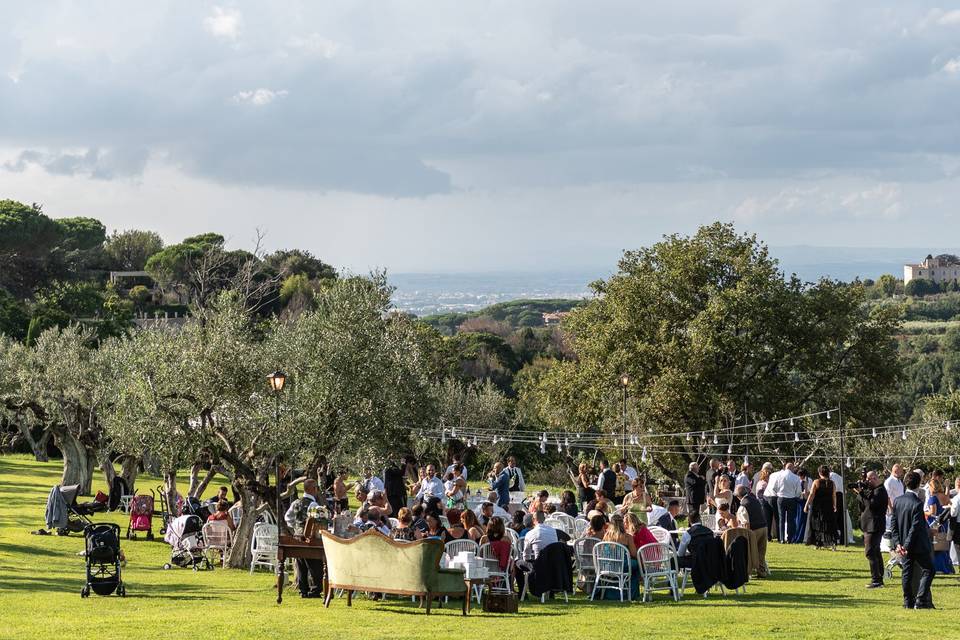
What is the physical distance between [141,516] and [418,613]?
1197 centimetres

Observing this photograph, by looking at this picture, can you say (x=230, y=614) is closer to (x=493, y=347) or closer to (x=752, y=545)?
(x=752, y=545)

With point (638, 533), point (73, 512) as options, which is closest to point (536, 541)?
point (638, 533)

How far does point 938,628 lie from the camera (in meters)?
11.8

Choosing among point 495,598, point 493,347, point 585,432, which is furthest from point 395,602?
point 493,347

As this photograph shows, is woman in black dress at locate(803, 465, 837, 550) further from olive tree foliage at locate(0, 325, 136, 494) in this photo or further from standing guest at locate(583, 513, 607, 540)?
olive tree foliage at locate(0, 325, 136, 494)

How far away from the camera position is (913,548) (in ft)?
44.4

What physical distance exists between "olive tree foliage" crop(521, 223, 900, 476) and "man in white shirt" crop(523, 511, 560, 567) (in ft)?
69.7

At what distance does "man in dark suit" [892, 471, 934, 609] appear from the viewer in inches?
532

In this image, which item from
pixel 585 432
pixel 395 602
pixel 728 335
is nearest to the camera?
pixel 395 602

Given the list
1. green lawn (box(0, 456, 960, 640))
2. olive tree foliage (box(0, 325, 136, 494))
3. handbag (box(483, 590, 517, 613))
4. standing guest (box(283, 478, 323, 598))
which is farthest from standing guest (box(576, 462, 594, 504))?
olive tree foliage (box(0, 325, 136, 494))

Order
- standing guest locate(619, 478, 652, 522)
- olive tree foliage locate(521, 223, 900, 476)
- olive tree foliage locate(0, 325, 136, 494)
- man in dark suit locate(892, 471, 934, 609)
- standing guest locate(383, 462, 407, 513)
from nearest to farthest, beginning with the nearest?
man in dark suit locate(892, 471, 934, 609) → standing guest locate(619, 478, 652, 522) → standing guest locate(383, 462, 407, 513) → olive tree foliage locate(0, 325, 136, 494) → olive tree foliage locate(521, 223, 900, 476)

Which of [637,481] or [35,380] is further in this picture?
[35,380]

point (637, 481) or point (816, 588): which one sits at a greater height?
point (637, 481)

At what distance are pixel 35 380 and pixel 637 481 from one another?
822 inches
